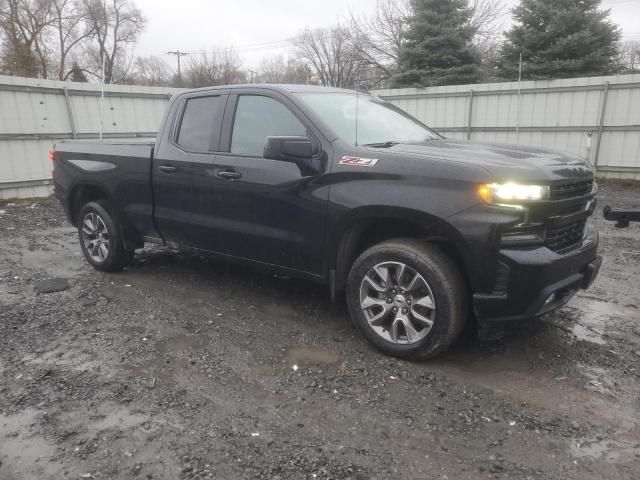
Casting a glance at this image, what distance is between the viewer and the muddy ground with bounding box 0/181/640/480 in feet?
8.11

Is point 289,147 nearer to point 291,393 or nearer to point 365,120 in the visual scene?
point 365,120

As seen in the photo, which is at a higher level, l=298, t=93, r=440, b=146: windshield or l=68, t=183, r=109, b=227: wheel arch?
l=298, t=93, r=440, b=146: windshield

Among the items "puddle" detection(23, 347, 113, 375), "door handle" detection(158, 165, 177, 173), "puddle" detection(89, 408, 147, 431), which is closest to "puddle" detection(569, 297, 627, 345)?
"puddle" detection(89, 408, 147, 431)

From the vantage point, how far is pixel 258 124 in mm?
4164

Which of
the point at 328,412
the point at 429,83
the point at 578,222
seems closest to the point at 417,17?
the point at 429,83

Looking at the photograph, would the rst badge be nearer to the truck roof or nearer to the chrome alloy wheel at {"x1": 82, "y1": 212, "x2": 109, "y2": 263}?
the truck roof

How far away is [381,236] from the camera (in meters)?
3.70

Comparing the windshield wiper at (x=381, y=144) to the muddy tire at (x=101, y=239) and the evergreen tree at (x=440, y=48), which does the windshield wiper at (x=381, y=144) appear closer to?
Result: the muddy tire at (x=101, y=239)

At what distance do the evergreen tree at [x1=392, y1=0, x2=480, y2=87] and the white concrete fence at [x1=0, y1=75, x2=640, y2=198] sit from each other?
349cm

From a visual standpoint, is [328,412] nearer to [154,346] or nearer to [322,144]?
[154,346]

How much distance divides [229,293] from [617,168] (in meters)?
10.2

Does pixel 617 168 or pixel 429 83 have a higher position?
pixel 429 83

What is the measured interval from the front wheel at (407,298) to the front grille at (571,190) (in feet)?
2.54

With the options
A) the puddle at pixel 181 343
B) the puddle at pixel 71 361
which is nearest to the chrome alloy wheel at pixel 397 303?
the puddle at pixel 181 343
